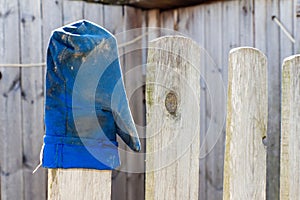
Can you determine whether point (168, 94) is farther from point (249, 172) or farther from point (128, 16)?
point (128, 16)

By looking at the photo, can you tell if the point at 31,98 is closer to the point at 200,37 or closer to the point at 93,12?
the point at 93,12

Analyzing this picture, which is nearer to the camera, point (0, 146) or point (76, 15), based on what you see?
point (0, 146)

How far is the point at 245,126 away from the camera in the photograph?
153 centimetres

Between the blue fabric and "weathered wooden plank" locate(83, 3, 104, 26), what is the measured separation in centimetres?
171

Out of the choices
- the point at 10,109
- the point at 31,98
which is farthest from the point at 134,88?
the point at 10,109

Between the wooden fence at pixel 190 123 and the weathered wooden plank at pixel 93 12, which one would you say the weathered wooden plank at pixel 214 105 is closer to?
the weathered wooden plank at pixel 93 12

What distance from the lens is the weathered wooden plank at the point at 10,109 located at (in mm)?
2645

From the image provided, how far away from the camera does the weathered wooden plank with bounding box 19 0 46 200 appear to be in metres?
2.72

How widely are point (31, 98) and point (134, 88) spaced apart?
0.69 meters

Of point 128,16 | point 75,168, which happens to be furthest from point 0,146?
point 75,168

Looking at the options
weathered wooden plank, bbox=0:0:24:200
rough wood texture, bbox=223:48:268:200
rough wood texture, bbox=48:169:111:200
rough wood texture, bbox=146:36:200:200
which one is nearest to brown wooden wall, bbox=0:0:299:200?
weathered wooden plank, bbox=0:0:24:200

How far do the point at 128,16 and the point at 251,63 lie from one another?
69.0 inches

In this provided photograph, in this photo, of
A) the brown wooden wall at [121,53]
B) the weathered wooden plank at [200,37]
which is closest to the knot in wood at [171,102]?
the brown wooden wall at [121,53]

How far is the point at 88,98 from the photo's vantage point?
1284 mm
